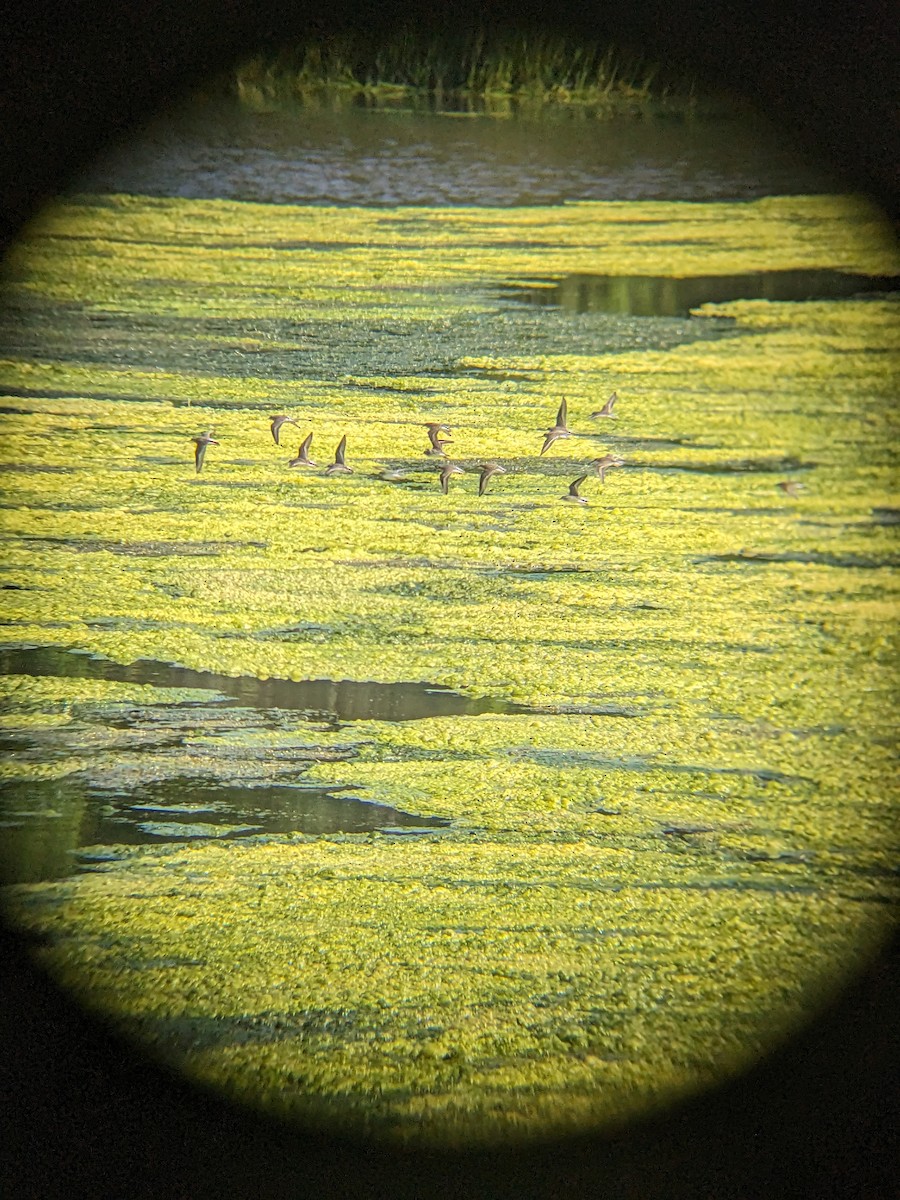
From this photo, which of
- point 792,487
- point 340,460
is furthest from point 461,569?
point 792,487

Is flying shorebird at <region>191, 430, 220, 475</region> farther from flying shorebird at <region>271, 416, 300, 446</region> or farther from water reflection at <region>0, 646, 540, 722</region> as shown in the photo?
water reflection at <region>0, 646, 540, 722</region>

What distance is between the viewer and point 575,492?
4.82 ft

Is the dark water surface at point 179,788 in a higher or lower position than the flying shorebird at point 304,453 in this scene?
lower

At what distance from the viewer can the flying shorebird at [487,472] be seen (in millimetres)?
1476

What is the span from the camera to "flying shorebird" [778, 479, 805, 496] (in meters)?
1.46

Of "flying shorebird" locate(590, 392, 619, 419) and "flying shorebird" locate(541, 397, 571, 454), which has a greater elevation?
"flying shorebird" locate(590, 392, 619, 419)

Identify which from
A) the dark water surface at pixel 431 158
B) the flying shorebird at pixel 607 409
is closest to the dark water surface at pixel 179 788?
the flying shorebird at pixel 607 409

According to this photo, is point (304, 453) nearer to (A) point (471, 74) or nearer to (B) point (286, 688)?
(B) point (286, 688)

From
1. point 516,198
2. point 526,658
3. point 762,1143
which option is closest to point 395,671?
point 526,658

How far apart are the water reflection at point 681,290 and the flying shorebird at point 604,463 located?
0.24m

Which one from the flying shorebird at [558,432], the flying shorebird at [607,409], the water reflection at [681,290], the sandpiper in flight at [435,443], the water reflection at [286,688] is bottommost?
the water reflection at [286,688]

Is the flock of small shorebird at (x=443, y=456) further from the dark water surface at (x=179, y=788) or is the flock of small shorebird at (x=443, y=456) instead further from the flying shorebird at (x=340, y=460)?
the dark water surface at (x=179, y=788)

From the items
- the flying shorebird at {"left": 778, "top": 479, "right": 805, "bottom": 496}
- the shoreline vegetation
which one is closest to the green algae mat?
the flying shorebird at {"left": 778, "top": 479, "right": 805, "bottom": 496}

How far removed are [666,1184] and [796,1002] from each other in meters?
0.33
